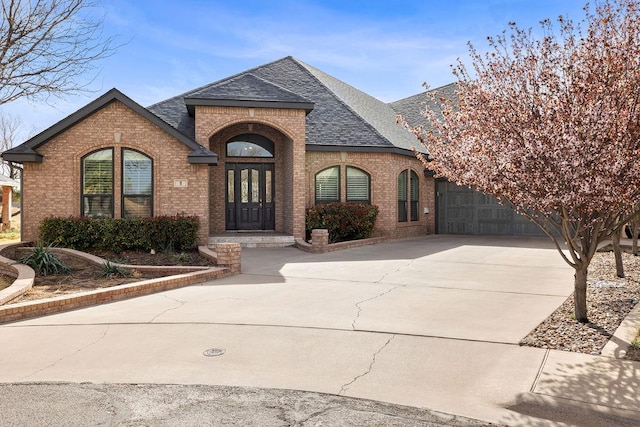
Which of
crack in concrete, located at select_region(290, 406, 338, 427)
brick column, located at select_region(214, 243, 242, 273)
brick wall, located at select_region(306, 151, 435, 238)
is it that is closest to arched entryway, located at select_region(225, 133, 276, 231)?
brick wall, located at select_region(306, 151, 435, 238)

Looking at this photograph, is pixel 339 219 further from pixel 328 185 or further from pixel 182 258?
pixel 182 258

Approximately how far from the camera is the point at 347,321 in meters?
6.14

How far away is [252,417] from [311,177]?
1404cm

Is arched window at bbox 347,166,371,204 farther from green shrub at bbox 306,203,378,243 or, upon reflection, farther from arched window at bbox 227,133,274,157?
arched window at bbox 227,133,274,157

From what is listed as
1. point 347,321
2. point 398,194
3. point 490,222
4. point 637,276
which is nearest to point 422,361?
point 347,321

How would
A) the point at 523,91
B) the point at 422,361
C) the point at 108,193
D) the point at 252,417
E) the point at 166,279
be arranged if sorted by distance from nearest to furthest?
the point at 252,417 → the point at 422,361 → the point at 523,91 → the point at 166,279 → the point at 108,193

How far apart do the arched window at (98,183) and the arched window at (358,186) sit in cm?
846

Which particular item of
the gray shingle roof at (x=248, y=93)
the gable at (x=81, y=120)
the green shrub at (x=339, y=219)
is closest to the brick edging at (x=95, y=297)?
the gable at (x=81, y=120)

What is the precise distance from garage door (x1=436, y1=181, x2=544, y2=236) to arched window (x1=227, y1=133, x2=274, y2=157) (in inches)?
343

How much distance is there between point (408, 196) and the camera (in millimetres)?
19406

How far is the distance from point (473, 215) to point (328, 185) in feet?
24.7

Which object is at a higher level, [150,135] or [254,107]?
[254,107]

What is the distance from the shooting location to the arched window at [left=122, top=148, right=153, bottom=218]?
14.1 metres

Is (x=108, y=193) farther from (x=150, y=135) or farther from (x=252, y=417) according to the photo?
(x=252, y=417)
